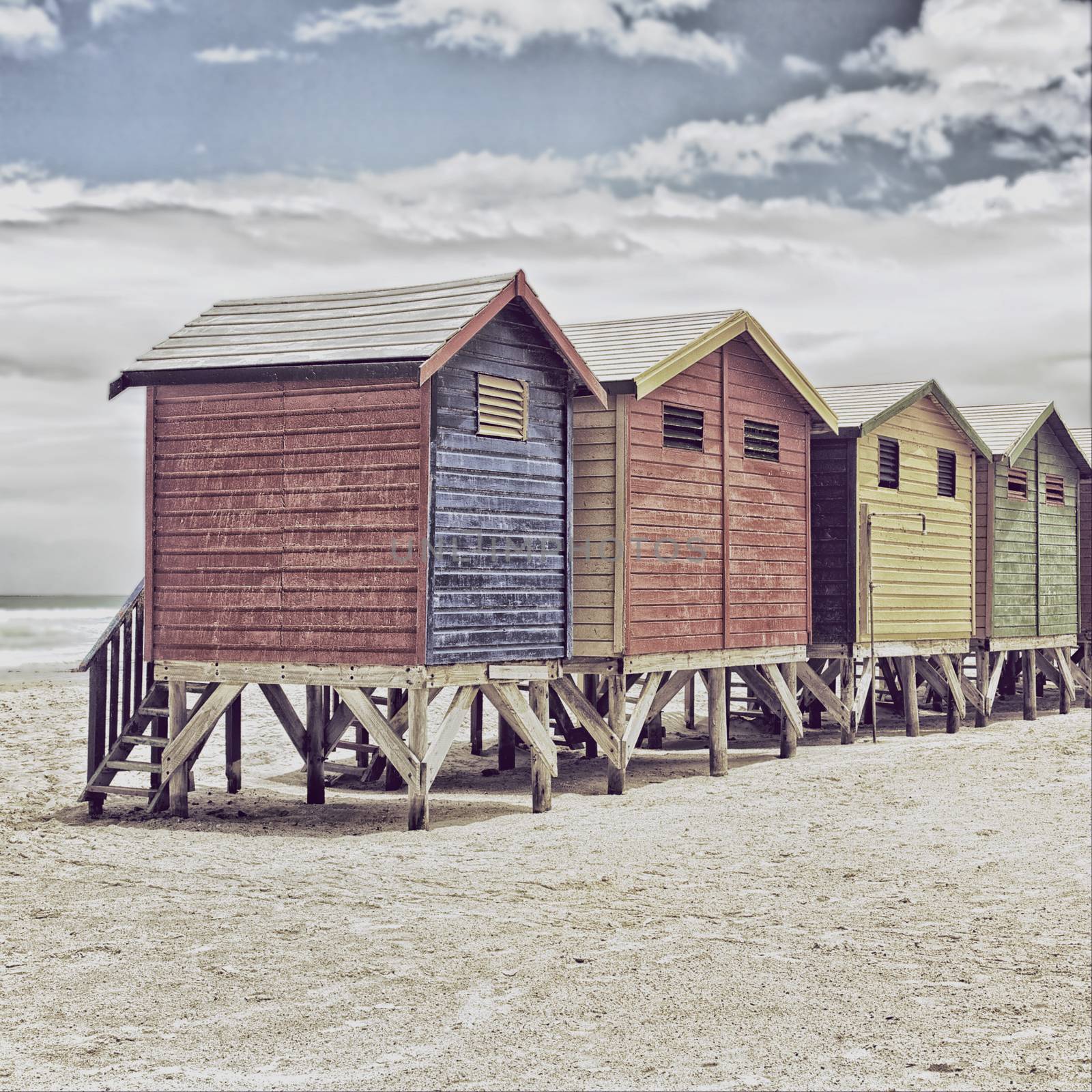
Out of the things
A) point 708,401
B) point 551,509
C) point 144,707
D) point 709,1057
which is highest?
point 708,401

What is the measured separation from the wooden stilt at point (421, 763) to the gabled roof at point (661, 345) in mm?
4467

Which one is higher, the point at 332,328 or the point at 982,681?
the point at 332,328

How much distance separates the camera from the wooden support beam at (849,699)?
21.4 meters

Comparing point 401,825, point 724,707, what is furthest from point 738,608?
point 401,825

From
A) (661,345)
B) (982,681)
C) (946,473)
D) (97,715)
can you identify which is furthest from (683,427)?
(982,681)

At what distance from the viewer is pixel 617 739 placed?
16.3 m

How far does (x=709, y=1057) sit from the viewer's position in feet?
24.4

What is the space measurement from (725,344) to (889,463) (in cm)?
521

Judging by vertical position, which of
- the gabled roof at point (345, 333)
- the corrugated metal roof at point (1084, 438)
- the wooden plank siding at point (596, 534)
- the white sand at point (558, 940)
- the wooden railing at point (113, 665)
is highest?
the corrugated metal roof at point (1084, 438)

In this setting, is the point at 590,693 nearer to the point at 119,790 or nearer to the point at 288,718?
the point at 288,718

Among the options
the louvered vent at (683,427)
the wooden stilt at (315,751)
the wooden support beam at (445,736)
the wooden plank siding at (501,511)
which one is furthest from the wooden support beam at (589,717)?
the louvered vent at (683,427)

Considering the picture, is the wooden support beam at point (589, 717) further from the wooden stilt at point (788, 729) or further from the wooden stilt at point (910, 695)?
the wooden stilt at point (910, 695)

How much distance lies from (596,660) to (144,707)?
500 cm

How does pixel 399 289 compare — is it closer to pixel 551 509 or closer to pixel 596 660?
pixel 551 509
